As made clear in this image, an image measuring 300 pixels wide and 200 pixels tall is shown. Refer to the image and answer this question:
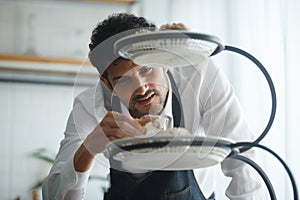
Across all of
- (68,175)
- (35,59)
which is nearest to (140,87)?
(68,175)

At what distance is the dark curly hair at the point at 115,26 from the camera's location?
2.76 feet

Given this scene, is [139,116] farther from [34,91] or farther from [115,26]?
[34,91]

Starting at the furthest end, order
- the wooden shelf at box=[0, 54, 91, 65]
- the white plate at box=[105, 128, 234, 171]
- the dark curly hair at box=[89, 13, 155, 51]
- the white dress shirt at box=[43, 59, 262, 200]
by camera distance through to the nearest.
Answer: the wooden shelf at box=[0, 54, 91, 65] < the dark curly hair at box=[89, 13, 155, 51] < the white dress shirt at box=[43, 59, 262, 200] < the white plate at box=[105, 128, 234, 171]

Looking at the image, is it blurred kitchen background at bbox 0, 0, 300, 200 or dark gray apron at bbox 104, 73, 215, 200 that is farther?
blurred kitchen background at bbox 0, 0, 300, 200

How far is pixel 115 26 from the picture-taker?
86 cm

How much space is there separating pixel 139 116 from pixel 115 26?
8.5 inches

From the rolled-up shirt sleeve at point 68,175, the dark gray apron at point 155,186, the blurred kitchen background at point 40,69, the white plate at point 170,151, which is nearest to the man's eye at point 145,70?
the white plate at point 170,151

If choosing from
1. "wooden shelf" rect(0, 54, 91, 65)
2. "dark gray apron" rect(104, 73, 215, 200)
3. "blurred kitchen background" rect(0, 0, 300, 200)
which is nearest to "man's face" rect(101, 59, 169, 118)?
"dark gray apron" rect(104, 73, 215, 200)

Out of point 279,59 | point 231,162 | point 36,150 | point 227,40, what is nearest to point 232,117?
point 231,162

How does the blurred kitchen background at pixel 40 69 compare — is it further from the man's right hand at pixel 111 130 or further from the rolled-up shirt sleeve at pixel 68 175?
the man's right hand at pixel 111 130

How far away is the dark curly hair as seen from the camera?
0.84 metres

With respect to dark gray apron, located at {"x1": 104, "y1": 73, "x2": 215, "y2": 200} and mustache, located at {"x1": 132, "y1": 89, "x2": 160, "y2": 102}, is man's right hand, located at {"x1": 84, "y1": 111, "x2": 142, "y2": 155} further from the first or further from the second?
dark gray apron, located at {"x1": 104, "y1": 73, "x2": 215, "y2": 200}

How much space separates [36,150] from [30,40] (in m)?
0.53

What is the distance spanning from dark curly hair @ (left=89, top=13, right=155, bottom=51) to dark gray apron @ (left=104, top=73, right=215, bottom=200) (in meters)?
0.26
